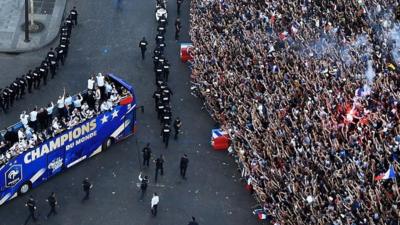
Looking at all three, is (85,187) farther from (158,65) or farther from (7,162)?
(158,65)

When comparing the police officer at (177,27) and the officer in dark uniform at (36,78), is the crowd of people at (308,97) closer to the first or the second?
the police officer at (177,27)

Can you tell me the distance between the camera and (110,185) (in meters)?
29.7

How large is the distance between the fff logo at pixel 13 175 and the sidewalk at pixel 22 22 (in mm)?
10516

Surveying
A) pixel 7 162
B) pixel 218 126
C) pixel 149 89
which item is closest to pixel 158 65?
pixel 149 89

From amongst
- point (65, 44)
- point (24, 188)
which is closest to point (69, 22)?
point (65, 44)

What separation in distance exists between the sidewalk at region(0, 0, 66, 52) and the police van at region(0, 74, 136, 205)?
7.50 m

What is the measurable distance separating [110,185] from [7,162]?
433 cm

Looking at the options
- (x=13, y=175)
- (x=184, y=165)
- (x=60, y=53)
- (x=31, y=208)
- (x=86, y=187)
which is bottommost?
(x=31, y=208)

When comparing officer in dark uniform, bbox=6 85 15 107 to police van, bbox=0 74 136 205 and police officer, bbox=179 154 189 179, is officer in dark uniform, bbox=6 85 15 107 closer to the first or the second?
police van, bbox=0 74 136 205

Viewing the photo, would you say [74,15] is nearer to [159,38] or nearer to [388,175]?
[159,38]

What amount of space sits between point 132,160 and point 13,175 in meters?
5.19

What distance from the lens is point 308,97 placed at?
30016 millimetres

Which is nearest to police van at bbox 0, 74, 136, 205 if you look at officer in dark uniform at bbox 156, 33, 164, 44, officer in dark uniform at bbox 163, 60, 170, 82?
officer in dark uniform at bbox 163, 60, 170, 82

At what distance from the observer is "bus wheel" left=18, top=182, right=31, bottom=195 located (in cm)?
2845
